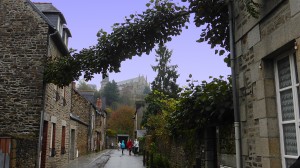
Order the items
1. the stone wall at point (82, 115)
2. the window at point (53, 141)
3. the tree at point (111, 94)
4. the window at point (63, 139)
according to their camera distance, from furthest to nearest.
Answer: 1. the tree at point (111, 94)
2. the stone wall at point (82, 115)
3. the window at point (63, 139)
4. the window at point (53, 141)

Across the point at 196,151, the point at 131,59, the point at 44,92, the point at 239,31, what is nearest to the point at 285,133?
the point at 239,31

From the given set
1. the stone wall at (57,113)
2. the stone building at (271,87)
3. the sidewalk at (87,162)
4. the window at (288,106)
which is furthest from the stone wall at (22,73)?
the window at (288,106)

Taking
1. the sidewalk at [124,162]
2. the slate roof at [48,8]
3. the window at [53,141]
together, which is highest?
the slate roof at [48,8]

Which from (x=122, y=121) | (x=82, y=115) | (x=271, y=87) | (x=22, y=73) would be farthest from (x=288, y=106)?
(x=122, y=121)

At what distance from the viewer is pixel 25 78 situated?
1294cm

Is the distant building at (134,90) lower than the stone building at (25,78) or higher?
higher

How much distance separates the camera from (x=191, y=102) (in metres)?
8.83

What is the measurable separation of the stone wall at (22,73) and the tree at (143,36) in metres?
1.55

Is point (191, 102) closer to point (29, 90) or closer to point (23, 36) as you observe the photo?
point (29, 90)

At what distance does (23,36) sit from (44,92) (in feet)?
8.25

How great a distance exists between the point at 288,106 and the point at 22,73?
1097 centimetres

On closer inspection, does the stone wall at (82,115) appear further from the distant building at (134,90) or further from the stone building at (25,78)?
the distant building at (134,90)

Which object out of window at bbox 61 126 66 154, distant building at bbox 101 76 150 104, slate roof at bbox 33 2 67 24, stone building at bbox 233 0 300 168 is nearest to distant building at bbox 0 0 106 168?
slate roof at bbox 33 2 67 24

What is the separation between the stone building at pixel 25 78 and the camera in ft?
40.9
